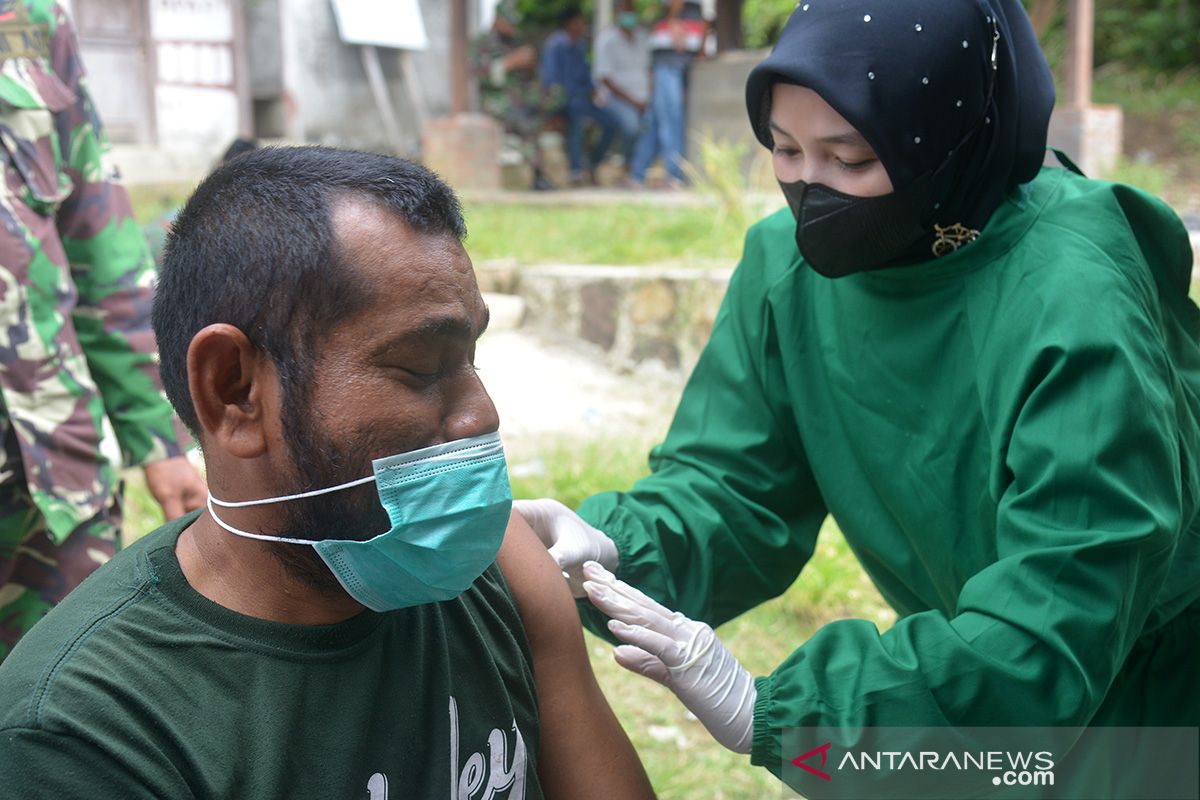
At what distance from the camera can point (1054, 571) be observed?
182 cm

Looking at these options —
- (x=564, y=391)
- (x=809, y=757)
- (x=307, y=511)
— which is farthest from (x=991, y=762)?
(x=564, y=391)

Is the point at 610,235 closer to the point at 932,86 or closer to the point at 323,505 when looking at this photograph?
the point at 932,86

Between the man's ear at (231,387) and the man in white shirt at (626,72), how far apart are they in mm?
11567

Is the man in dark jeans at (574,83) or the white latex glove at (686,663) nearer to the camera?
the white latex glove at (686,663)

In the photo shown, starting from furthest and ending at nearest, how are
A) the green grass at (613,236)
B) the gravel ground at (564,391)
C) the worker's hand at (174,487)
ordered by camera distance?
the green grass at (613,236), the gravel ground at (564,391), the worker's hand at (174,487)

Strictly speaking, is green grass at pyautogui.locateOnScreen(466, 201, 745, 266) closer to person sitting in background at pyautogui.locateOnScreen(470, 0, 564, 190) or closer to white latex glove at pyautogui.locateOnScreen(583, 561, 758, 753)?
person sitting in background at pyautogui.locateOnScreen(470, 0, 564, 190)

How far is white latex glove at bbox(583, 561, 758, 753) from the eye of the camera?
1.96 meters

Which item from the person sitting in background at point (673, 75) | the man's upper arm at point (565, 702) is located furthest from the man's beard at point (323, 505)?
the person sitting in background at point (673, 75)

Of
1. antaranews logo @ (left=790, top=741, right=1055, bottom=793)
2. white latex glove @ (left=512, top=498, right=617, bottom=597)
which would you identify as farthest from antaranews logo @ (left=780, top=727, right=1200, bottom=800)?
white latex glove @ (left=512, top=498, right=617, bottom=597)

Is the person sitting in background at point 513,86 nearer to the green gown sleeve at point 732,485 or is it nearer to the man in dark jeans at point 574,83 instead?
the man in dark jeans at point 574,83

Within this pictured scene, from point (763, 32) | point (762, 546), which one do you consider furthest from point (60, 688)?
point (763, 32)

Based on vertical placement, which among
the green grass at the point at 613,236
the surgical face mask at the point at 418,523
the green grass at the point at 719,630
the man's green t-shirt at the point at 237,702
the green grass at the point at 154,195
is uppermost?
the surgical face mask at the point at 418,523

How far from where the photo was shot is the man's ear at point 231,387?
1.43 meters

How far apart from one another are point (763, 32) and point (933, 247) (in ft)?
57.9
